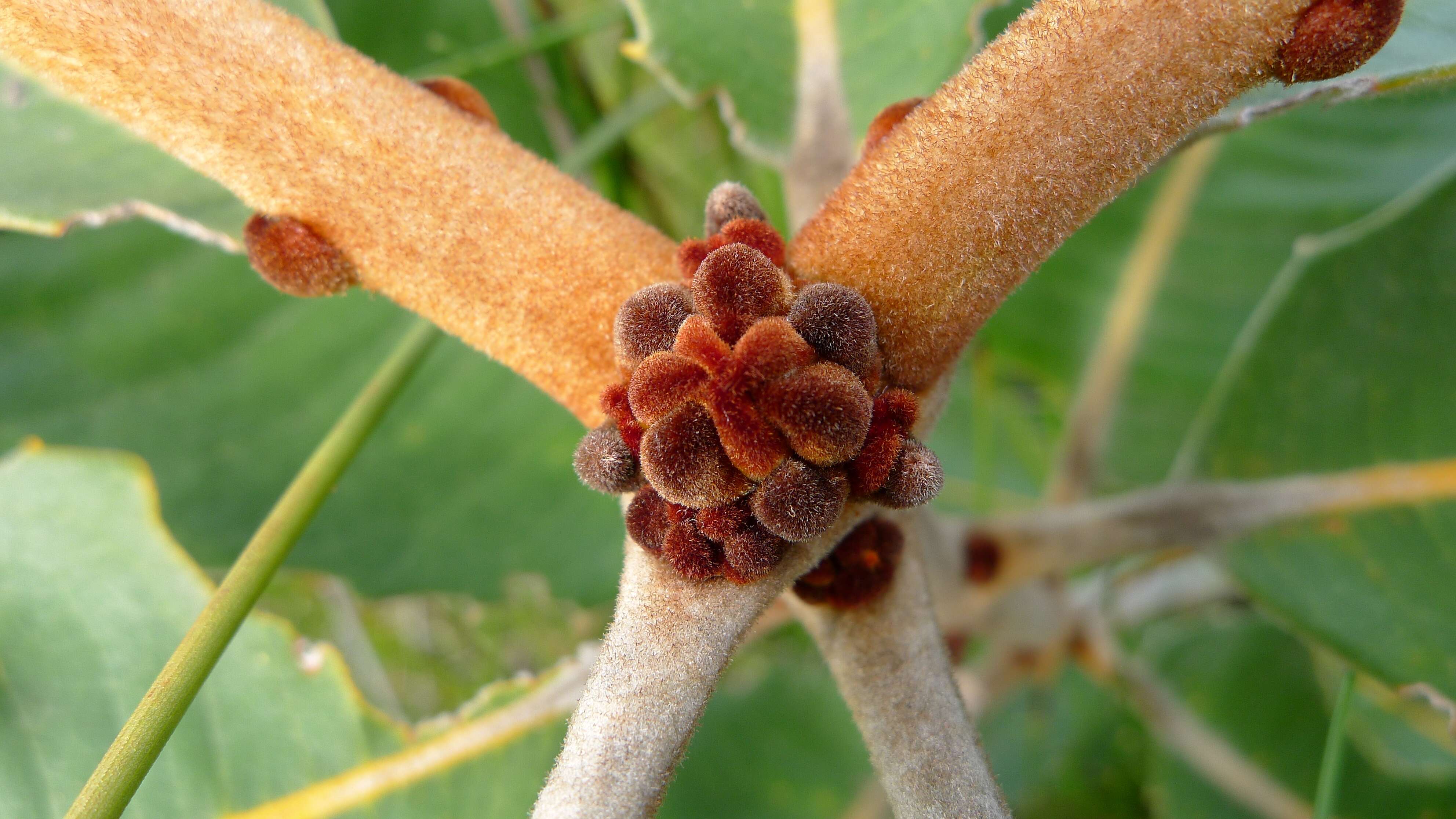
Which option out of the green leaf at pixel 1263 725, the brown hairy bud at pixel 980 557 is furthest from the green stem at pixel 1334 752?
the green leaf at pixel 1263 725

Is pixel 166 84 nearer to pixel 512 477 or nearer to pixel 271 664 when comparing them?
pixel 271 664

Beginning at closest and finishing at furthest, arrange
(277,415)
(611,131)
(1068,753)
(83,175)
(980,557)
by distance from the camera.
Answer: (83,175) < (980,557) < (277,415) < (611,131) < (1068,753)

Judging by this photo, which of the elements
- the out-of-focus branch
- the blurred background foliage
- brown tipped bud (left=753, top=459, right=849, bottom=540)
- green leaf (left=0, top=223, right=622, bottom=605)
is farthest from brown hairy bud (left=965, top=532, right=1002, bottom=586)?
brown tipped bud (left=753, top=459, right=849, bottom=540)

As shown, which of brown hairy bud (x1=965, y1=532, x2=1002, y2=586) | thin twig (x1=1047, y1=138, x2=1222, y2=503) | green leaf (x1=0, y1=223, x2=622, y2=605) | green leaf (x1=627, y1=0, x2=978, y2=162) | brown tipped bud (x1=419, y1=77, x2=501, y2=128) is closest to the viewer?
brown tipped bud (x1=419, y1=77, x2=501, y2=128)

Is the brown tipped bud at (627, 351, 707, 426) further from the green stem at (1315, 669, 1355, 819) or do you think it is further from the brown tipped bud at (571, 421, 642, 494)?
the green stem at (1315, 669, 1355, 819)

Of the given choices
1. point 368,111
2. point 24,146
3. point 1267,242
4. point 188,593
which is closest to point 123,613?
point 188,593

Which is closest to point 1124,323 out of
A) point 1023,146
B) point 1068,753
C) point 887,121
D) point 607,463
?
point 1068,753

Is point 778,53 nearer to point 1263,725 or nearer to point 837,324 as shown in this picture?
point 837,324

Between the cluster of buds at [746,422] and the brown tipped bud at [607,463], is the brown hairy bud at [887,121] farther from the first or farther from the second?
the brown tipped bud at [607,463]
